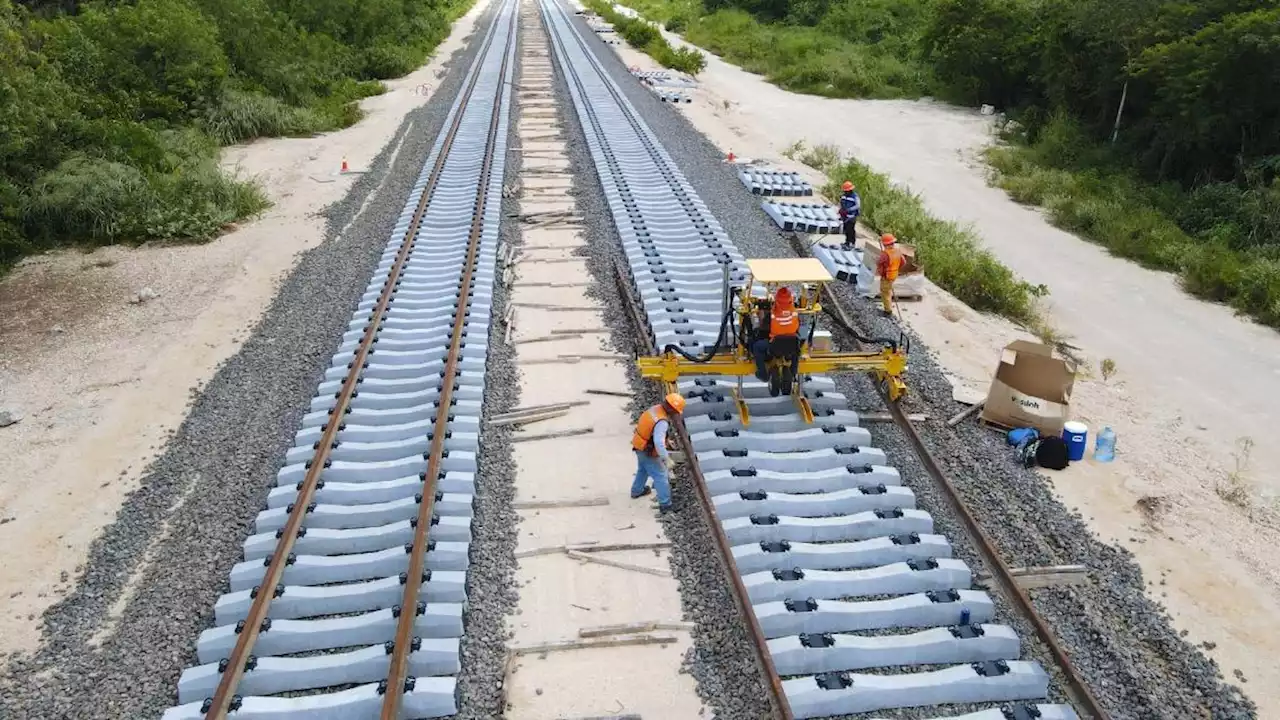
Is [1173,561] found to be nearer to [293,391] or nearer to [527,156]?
[293,391]

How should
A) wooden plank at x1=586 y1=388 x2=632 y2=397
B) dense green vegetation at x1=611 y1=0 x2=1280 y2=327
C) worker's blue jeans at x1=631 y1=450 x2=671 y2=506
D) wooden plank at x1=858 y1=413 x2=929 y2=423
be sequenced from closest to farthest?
worker's blue jeans at x1=631 y1=450 x2=671 y2=506 → wooden plank at x1=858 y1=413 x2=929 y2=423 → wooden plank at x1=586 y1=388 x2=632 y2=397 → dense green vegetation at x1=611 y1=0 x2=1280 y2=327

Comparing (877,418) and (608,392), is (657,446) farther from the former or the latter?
(877,418)

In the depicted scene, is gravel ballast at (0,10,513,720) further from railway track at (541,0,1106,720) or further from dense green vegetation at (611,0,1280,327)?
dense green vegetation at (611,0,1280,327)

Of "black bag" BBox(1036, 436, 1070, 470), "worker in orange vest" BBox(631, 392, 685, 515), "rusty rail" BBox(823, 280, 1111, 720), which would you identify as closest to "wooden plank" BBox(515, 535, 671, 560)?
"worker in orange vest" BBox(631, 392, 685, 515)

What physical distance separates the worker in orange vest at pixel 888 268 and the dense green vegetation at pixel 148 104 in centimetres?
1151

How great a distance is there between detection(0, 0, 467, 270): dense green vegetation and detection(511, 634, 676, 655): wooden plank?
12.3m

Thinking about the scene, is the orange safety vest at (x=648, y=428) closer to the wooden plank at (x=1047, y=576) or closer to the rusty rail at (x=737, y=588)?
the rusty rail at (x=737, y=588)

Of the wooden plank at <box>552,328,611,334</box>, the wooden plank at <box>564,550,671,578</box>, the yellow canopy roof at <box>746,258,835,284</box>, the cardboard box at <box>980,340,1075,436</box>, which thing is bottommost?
the wooden plank at <box>564,550,671,578</box>

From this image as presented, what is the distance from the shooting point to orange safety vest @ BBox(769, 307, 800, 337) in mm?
8617

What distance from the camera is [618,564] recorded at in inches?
286

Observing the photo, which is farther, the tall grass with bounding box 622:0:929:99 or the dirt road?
the tall grass with bounding box 622:0:929:99

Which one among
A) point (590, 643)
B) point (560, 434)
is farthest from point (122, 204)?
point (590, 643)

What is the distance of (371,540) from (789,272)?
4766 mm

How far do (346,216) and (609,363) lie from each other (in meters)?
8.20
